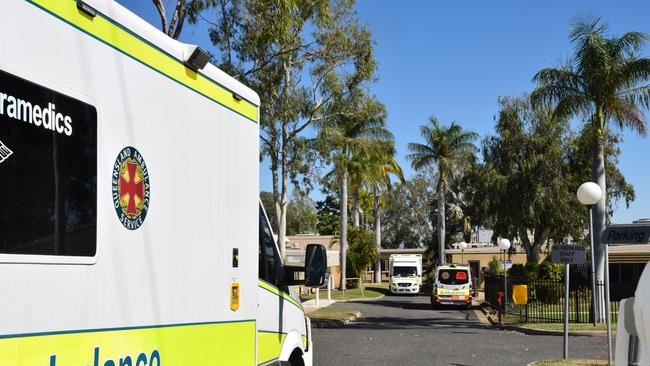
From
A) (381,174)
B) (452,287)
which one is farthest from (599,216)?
(381,174)

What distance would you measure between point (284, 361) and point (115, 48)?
3271 mm

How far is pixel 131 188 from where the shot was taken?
11.8 feet

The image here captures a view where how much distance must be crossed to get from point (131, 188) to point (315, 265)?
7.98 ft

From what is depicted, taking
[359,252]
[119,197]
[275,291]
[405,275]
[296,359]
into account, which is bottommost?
[405,275]

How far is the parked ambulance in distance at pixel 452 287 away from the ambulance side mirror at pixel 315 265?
28839 millimetres

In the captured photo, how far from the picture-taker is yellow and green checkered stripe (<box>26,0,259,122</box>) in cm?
317

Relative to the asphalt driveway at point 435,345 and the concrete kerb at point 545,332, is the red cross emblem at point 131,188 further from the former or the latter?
the concrete kerb at point 545,332

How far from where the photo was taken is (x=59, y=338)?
9.85 feet

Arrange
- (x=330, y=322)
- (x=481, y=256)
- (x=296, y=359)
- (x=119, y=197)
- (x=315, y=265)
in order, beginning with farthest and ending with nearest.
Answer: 1. (x=481, y=256)
2. (x=330, y=322)
3. (x=296, y=359)
4. (x=315, y=265)
5. (x=119, y=197)

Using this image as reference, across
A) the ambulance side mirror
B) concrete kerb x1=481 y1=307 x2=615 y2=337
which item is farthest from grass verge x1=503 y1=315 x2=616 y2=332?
the ambulance side mirror

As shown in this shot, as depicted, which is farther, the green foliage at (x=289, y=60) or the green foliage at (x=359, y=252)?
the green foliage at (x=359, y=252)

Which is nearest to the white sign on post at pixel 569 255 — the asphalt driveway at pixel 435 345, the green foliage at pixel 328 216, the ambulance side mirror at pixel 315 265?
the asphalt driveway at pixel 435 345

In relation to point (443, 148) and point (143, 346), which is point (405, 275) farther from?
point (143, 346)

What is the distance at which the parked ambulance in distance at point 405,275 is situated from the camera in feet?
153
